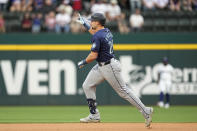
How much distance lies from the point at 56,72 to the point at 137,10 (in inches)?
150

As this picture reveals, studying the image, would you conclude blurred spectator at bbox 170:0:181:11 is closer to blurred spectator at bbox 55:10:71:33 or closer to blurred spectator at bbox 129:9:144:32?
blurred spectator at bbox 129:9:144:32

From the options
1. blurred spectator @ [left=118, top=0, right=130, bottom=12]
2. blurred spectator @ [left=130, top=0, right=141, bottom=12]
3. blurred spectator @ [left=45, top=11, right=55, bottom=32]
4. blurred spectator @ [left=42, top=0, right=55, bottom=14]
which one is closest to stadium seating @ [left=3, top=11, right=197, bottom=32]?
blurred spectator @ [left=130, top=0, right=141, bottom=12]

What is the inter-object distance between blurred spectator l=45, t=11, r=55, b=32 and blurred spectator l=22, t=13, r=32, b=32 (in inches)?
25.0

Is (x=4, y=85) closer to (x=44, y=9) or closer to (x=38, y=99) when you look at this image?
(x=38, y=99)

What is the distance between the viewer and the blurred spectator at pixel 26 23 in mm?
18480

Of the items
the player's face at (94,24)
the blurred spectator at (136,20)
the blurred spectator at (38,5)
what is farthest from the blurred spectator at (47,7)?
the player's face at (94,24)

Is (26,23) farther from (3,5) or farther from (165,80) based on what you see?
(165,80)

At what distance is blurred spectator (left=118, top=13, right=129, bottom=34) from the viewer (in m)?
18.8

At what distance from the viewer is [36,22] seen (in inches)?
733

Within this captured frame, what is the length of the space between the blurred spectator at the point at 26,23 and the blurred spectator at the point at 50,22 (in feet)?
2.08

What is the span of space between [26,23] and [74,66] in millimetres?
2394

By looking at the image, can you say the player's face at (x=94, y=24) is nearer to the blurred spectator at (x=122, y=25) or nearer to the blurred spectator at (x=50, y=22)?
the blurred spectator at (x=50, y=22)

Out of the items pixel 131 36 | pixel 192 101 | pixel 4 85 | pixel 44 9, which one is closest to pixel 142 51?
pixel 131 36

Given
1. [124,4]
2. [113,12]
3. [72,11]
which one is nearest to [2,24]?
[72,11]
